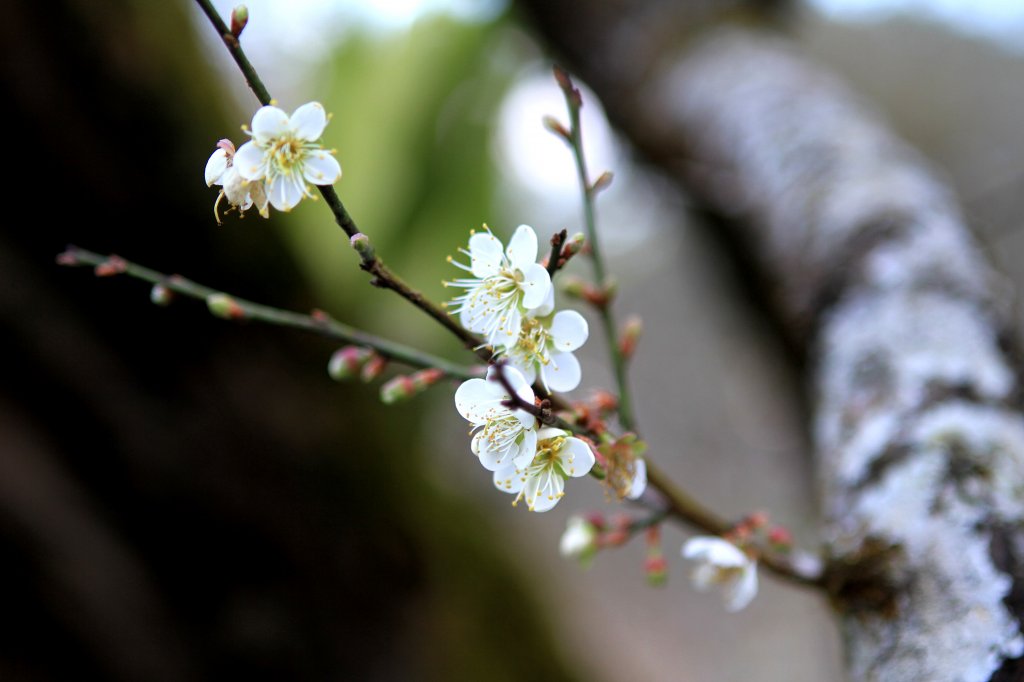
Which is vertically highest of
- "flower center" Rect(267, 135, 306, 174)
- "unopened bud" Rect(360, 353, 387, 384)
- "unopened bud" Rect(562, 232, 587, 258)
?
"flower center" Rect(267, 135, 306, 174)

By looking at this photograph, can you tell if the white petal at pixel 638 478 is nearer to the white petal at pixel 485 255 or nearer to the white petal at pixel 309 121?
the white petal at pixel 485 255

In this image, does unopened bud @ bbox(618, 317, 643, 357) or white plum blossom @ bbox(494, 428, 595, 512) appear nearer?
white plum blossom @ bbox(494, 428, 595, 512)

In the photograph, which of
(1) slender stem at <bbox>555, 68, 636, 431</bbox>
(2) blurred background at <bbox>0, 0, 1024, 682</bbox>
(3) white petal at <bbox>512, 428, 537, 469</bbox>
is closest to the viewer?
(3) white petal at <bbox>512, 428, 537, 469</bbox>

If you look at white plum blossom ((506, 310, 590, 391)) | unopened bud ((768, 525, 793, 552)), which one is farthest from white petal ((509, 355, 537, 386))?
unopened bud ((768, 525, 793, 552))

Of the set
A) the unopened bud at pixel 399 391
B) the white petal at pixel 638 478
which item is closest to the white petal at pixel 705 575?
the white petal at pixel 638 478

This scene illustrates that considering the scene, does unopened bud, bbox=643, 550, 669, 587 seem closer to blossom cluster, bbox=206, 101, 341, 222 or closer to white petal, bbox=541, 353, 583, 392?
white petal, bbox=541, 353, 583, 392

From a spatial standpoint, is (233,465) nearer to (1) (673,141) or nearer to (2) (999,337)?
(2) (999,337)

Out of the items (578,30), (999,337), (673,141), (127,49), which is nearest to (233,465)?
(127,49)

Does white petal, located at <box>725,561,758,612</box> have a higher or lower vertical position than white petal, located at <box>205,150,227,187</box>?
lower
